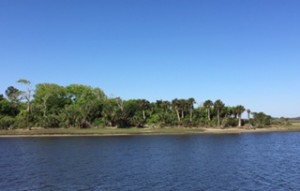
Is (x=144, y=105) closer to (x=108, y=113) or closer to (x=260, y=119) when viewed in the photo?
(x=108, y=113)

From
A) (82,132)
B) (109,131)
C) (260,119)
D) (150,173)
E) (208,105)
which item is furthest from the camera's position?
(260,119)

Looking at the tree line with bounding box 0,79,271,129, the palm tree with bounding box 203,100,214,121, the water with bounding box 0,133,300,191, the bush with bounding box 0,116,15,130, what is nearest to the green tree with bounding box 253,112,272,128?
the tree line with bounding box 0,79,271,129

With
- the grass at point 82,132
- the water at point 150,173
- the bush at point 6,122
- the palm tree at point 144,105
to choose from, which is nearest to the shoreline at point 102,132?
the grass at point 82,132

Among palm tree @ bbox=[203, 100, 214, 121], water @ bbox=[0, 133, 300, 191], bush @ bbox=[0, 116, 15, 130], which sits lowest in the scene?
water @ bbox=[0, 133, 300, 191]

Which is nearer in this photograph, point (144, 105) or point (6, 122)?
point (6, 122)

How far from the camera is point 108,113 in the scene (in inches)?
6403

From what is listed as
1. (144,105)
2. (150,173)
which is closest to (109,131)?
(144,105)

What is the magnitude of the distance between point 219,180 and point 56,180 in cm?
1976

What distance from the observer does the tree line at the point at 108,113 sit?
158750mm

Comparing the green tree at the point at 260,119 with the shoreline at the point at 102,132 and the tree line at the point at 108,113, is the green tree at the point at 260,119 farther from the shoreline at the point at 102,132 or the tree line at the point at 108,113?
the shoreline at the point at 102,132

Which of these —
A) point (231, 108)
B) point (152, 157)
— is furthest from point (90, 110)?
point (152, 157)

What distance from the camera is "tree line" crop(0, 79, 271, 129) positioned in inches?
6250

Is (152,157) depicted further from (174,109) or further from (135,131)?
(174,109)

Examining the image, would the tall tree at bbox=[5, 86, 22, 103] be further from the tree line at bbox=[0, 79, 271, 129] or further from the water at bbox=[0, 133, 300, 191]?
the water at bbox=[0, 133, 300, 191]
